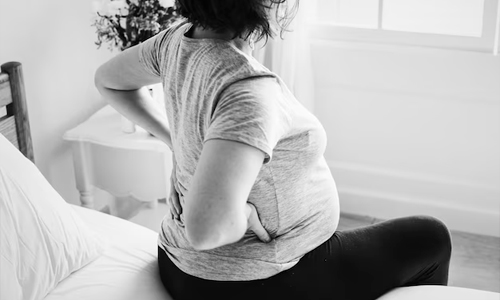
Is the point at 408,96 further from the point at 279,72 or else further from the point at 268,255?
the point at 268,255

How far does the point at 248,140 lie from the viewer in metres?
1.05

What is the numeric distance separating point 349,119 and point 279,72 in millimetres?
349

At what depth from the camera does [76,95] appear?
253cm

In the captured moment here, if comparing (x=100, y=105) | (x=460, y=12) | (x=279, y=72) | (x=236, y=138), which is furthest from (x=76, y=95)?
(x=236, y=138)

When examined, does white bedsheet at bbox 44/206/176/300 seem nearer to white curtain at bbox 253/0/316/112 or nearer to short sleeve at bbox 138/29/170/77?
short sleeve at bbox 138/29/170/77

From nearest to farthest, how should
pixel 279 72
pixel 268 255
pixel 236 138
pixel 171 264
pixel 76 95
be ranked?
1. pixel 236 138
2. pixel 268 255
3. pixel 171 264
4. pixel 76 95
5. pixel 279 72

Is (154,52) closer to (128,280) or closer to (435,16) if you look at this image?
(128,280)

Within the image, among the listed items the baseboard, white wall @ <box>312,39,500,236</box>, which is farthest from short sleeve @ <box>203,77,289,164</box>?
the baseboard

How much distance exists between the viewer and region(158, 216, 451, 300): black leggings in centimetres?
139

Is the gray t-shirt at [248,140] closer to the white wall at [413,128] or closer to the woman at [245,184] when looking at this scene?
the woman at [245,184]

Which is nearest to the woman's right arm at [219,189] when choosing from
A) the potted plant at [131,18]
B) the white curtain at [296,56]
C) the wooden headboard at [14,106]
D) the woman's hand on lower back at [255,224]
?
the woman's hand on lower back at [255,224]

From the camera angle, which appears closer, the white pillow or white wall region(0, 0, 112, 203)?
the white pillow

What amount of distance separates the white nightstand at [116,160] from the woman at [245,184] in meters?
0.67

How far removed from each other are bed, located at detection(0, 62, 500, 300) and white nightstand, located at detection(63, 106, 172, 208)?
593 millimetres
